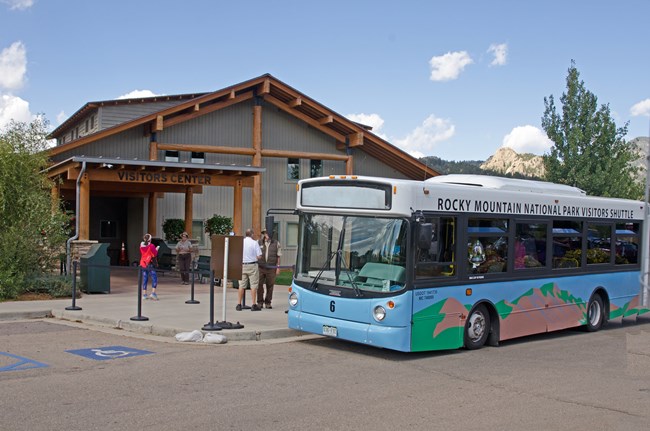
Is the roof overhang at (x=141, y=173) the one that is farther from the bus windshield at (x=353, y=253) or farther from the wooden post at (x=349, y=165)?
the bus windshield at (x=353, y=253)

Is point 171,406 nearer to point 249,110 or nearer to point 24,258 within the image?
point 24,258

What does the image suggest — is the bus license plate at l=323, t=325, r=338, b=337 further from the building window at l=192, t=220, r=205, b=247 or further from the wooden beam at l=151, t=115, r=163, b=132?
the building window at l=192, t=220, r=205, b=247

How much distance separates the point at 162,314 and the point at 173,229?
47.6 feet

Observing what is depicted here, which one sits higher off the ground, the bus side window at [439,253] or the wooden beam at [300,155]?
the wooden beam at [300,155]

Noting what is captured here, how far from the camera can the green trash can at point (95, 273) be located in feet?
60.3

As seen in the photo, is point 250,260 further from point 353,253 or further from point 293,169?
point 293,169

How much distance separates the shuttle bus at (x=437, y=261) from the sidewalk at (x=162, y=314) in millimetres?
1197

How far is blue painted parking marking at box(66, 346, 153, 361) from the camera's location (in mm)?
10386

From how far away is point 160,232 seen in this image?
30.1 meters

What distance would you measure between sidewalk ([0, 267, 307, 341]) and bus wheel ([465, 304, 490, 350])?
3.04 meters

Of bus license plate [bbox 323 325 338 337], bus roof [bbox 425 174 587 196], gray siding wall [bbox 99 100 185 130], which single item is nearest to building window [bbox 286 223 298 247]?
gray siding wall [bbox 99 100 185 130]

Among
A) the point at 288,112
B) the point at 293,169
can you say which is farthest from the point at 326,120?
the point at 293,169

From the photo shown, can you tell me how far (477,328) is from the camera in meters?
11.8

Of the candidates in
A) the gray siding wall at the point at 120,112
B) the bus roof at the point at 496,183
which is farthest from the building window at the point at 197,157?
the bus roof at the point at 496,183
